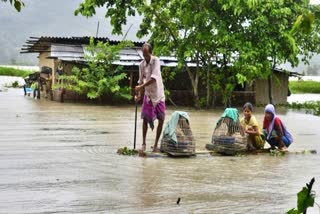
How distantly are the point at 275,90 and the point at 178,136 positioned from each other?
19682mm

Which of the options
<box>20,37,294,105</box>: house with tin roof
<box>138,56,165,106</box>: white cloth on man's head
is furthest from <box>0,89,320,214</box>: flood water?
<box>20,37,294,105</box>: house with tin roof

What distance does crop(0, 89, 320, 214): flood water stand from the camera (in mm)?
5145

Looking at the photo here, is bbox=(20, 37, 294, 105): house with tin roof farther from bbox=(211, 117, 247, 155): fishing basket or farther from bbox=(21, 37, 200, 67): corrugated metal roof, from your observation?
bbox=(211, 117, 247, 155): fishing basket

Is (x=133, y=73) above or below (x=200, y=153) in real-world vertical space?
above

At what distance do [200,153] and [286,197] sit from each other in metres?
2.97

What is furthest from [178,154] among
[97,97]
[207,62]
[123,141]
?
[97,97]

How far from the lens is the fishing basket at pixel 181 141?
8156 millimetres

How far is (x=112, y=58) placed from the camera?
75.9ft

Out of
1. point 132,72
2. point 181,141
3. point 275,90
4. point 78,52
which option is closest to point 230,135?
point 181,141

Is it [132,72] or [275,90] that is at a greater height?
[132,72]

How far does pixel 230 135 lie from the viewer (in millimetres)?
8547

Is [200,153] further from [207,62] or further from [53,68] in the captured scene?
[53,68]

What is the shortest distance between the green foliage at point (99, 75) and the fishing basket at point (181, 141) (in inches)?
568

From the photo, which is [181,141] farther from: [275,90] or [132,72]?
[275,90]
